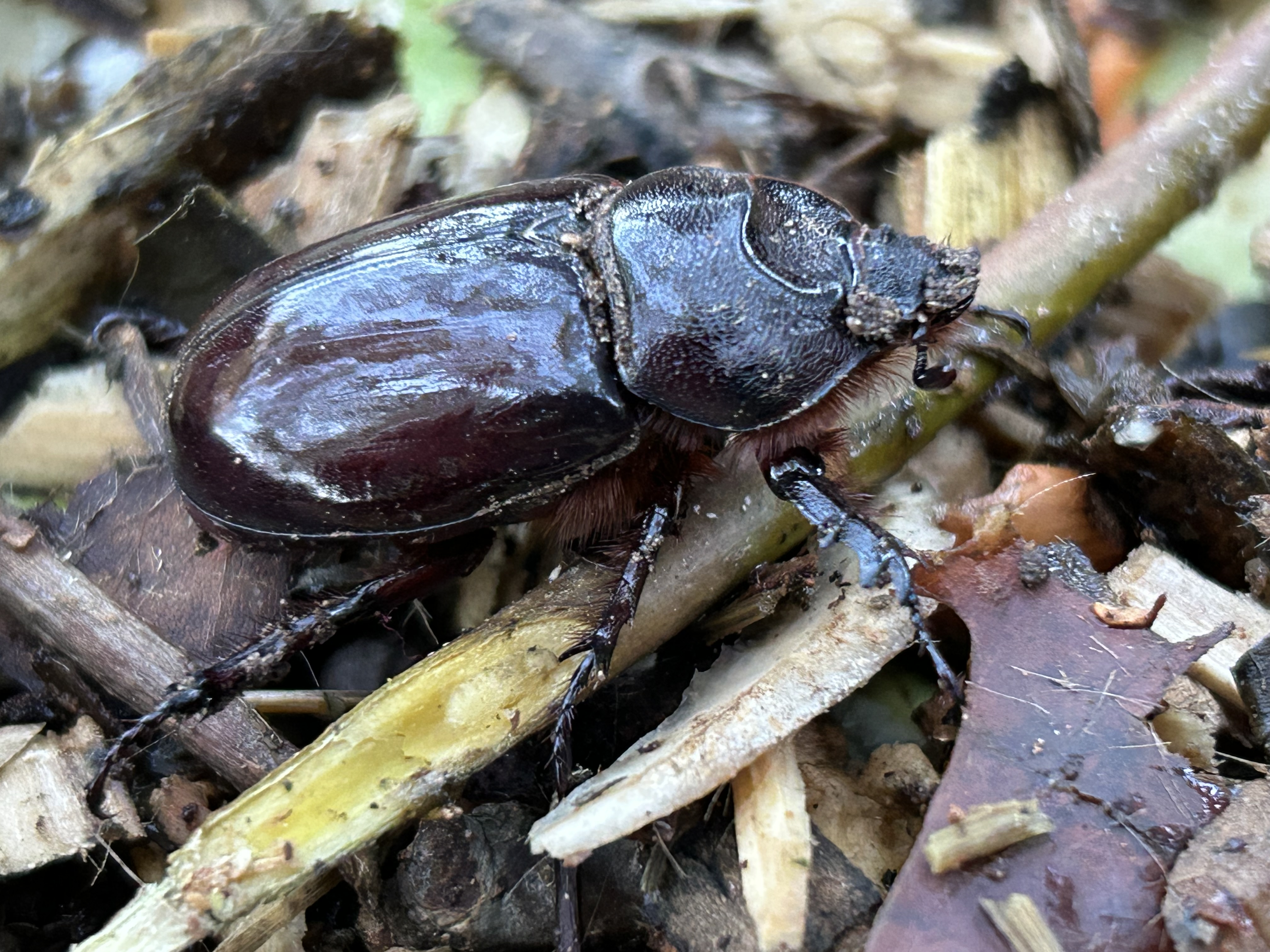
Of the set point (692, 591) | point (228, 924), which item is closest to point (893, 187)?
point (692, 591)

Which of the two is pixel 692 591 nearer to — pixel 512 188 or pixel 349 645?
pixel 349 645

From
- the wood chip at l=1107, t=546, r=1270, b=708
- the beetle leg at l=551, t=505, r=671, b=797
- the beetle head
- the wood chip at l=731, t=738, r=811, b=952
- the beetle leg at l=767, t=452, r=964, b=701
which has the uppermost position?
the beetle head

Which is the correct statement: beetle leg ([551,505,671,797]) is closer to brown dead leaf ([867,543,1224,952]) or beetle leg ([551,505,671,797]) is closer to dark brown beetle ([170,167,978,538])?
dark brown beetle ([170,167,978,538])

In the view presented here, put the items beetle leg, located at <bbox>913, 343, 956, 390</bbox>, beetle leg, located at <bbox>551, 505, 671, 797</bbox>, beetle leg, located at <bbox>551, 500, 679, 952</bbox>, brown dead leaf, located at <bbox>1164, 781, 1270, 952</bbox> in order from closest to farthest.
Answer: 1. brown dead leaf, located at <bbox>1164, 781, 1270, 952</bbox>
2. beetle leg, located at <bbox>551, 500, 679, 952</bbox>
3. beetle leg, located at <bbox>551, 505, 671, 797</bbox>
4. beetle leg, located at <bbox>913, 343, 956, 390</bbox>

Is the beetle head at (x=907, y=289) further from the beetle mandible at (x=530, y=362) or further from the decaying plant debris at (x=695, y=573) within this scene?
the decaying plant debris at (x=695, y=573)

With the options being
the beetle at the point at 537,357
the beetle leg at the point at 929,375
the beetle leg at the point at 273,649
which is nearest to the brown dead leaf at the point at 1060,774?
the beetle at the point at 537,357

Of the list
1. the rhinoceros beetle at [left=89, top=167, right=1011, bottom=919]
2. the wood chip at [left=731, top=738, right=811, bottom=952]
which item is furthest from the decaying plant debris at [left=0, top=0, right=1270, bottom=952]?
the rhinoceros beetle at [left=89, top=167, right=1011, bottom=919]
